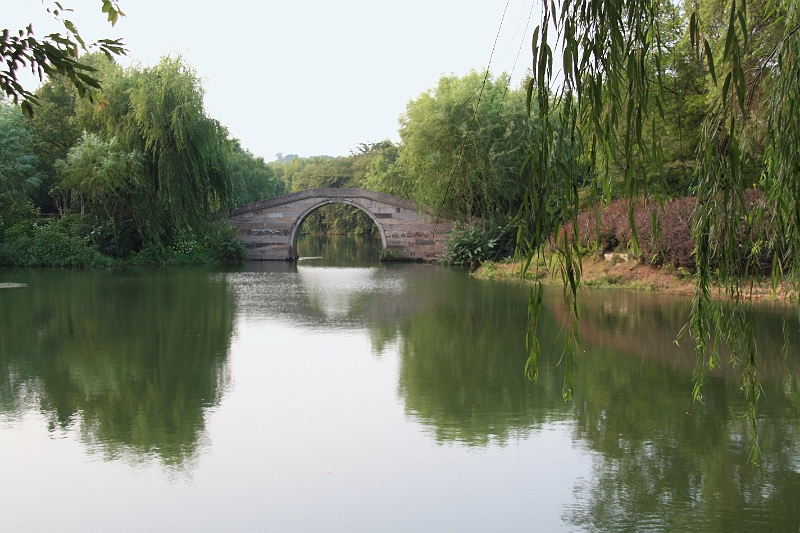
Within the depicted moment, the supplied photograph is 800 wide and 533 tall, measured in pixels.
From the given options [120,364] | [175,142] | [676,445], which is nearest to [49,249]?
[175,142]

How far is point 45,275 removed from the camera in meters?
17.8

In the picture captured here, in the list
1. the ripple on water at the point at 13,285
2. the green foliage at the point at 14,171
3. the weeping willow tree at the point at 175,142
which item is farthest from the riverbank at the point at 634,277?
the green foliage at the point at 14,171

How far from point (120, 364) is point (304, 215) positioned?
17.6 m

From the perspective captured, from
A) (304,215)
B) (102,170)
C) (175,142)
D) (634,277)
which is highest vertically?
(175,142)

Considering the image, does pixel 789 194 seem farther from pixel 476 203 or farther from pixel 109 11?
pixel 476 203

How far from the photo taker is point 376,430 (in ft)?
18.5

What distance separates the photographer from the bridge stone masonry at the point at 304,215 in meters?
24.6

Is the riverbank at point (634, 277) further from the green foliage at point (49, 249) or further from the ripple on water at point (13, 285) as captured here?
the green foliage at point (49, 249)

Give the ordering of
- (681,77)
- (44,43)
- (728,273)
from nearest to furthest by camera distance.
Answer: (44,43)
(728,273)
(681,77)

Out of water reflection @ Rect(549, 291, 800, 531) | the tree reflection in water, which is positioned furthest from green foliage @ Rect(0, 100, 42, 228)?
water reflection @ Rect(549, 291, 800, 531)

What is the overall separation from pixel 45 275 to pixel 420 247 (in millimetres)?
10689

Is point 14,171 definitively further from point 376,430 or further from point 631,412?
point 631,412

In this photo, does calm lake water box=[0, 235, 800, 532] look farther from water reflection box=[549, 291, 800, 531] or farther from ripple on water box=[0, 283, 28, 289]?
ripple on water box=[0, 283, 28, 289]

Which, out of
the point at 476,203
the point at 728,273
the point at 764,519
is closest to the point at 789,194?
the point at 728,273
